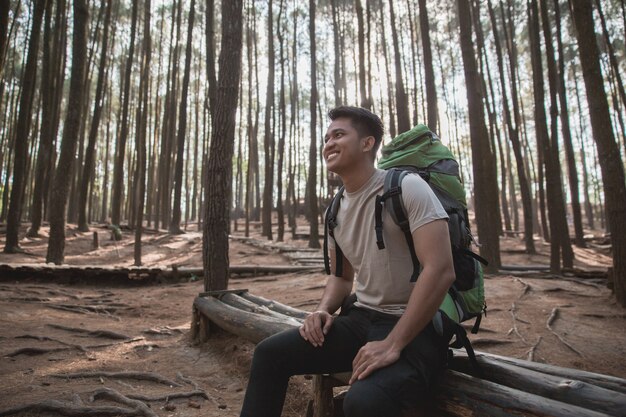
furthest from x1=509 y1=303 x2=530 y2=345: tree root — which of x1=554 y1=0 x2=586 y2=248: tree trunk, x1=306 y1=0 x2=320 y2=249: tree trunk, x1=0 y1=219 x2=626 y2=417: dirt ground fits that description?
x1=306 y1=0 x2=320 y2=249: tree trunk

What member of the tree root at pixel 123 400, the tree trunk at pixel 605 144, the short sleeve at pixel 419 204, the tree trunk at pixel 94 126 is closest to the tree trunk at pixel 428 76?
the tree trunk at pixel 605 144

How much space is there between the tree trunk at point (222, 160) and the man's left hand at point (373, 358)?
365 centimetres

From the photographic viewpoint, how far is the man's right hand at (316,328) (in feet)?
5.79

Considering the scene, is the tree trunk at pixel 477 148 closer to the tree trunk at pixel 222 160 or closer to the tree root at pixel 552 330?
the tree root at pixel 552 330

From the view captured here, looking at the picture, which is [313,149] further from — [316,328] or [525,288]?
[316,328]

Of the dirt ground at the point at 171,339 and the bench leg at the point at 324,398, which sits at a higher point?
the bench leg at the point at 324,398

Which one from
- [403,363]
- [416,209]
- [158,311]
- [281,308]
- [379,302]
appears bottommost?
[158,311]

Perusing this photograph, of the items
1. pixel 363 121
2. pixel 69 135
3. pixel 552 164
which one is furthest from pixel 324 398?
pixel 69 135

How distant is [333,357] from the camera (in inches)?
70.5

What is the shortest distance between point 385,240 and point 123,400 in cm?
229

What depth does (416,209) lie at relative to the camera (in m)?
1.56

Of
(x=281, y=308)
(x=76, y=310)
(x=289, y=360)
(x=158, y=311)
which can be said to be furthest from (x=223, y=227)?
(x=289, y=360)

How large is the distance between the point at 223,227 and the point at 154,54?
55.6ft

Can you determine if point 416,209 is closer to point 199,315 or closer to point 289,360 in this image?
point 289,360
